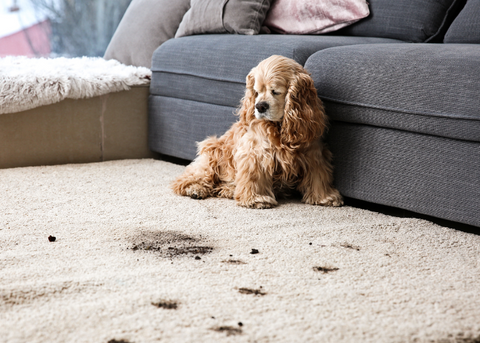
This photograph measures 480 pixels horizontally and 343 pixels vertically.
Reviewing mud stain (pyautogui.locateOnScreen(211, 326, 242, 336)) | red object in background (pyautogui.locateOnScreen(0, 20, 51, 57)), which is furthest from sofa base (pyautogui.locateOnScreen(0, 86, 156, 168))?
mud stain (pyautogui.locateOnScreen(211, 326, 242, 336))

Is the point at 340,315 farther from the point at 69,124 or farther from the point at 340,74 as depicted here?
the point at 69,124

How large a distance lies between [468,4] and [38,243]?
6.92ft

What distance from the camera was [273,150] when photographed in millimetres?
1966

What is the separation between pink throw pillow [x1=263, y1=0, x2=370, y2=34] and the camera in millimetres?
2617

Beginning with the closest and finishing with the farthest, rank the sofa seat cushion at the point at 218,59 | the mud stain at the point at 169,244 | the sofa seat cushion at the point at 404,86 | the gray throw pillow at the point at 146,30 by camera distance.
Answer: the mud stain at the point at 169,244
the sofa seat cushion at the point at 404,86
the sofa seat cushion at the point at 218,59
the gray throw pillow at the point at 146,30

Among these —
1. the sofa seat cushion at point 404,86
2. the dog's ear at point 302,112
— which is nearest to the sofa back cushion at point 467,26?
the sofa seat cushion at point 404,86

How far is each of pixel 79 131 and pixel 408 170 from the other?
180 cm

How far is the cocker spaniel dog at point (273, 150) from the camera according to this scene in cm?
186

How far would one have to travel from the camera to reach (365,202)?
6.87ft

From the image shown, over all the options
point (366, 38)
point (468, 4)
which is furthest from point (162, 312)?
point (468, 4)

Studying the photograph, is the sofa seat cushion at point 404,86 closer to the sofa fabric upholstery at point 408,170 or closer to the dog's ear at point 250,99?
the sofa fabric upholstery at point 408,170

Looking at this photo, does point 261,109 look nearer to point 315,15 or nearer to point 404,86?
point 404,86

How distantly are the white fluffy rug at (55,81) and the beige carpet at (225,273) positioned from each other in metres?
0.70

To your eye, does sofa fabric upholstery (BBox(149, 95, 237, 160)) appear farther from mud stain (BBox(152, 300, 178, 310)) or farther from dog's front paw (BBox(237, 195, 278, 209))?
mud stain (BBox(152, 300, 178, 310))
